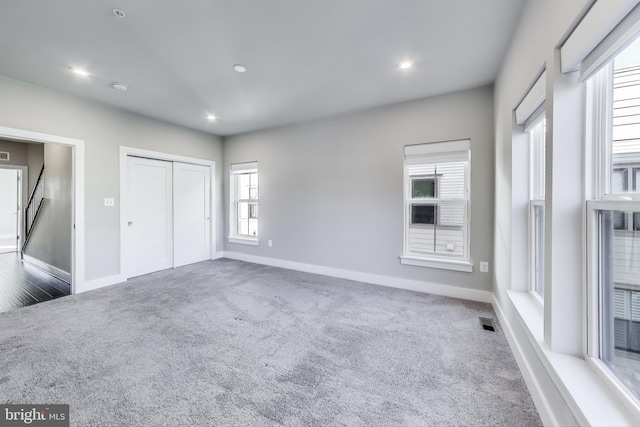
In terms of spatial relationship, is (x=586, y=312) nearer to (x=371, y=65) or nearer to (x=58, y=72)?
(x=371, y=65)

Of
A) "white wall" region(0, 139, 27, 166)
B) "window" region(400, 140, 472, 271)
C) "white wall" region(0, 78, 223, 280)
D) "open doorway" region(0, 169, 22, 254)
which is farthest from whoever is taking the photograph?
"open doorway" region(0, 169, 22, 254)

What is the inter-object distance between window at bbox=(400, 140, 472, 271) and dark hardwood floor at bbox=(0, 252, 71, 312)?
4875 millimetres

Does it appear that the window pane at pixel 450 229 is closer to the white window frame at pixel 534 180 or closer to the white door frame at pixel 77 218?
the white window frame at pixel 534 180

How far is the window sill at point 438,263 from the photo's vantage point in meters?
3.15

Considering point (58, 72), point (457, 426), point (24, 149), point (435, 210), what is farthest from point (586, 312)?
point (24, 149)

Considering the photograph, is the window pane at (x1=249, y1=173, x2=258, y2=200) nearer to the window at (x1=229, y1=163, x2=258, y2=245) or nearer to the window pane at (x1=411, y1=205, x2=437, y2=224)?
the window at (x1=229, y1=163, x2=258, y2=245)

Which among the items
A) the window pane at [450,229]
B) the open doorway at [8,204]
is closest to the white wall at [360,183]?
the window pane at [450,229]

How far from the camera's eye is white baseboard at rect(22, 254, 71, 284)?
13.1 ft

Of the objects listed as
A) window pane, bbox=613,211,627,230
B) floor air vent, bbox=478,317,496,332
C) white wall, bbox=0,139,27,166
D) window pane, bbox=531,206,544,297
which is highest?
white wall, bbox=0,139,27,166

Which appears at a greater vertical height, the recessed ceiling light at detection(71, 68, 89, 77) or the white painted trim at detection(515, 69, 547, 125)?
the recessed ceiling light at detection(71, 68, 89, 77)

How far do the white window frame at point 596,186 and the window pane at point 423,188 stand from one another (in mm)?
2231

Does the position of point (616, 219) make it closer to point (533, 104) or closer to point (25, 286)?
point (533, 104)

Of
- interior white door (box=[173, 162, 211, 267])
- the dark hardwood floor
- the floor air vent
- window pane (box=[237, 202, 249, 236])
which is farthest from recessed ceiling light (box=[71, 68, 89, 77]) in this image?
the floor air vent

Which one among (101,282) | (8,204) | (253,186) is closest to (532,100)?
(253,186)
